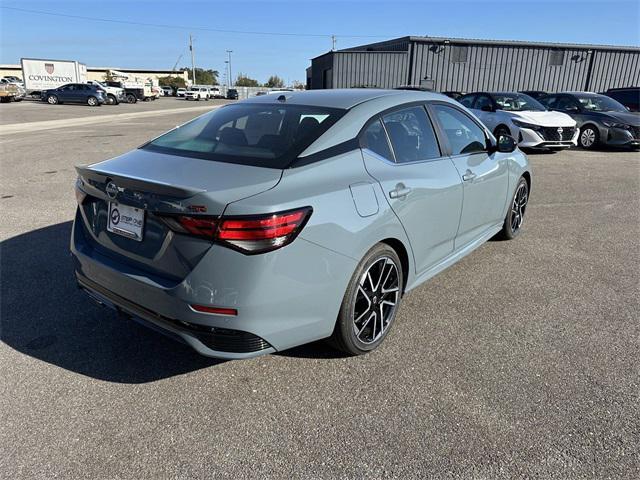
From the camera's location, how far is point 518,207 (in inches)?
207

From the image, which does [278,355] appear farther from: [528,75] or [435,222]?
[528,75]

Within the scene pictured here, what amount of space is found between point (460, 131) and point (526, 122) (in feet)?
30.7

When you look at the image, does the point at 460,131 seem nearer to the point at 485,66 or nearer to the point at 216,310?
the point at 216,310

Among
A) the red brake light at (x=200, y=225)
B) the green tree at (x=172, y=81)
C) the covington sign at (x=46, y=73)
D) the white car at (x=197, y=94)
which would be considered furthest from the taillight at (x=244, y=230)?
the green tree at (x=172, y=81)

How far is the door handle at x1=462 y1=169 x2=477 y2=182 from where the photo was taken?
147 inches

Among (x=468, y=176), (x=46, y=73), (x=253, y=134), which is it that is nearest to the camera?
(x=253, y=134)

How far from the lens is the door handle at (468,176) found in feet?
12.2

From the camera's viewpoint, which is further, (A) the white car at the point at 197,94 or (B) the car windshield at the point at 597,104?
(A) the white car at the point at 197,94

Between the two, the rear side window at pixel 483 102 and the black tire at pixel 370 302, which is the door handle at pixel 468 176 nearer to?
the black tire at pixel 370 302

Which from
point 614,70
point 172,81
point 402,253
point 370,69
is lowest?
point 402,253

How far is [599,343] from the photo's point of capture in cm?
318

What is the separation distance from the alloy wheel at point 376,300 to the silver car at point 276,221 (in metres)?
0.01

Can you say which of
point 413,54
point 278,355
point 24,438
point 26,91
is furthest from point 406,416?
point 26,91

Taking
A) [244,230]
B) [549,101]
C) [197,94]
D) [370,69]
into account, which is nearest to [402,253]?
[244,230]
